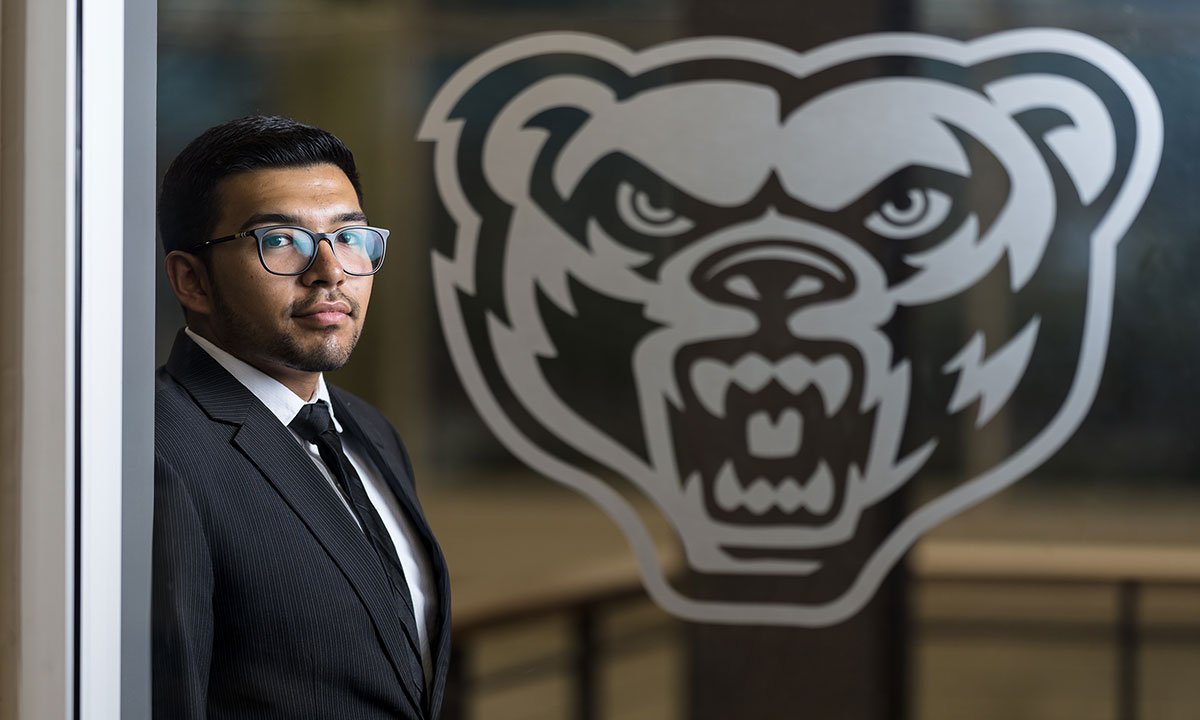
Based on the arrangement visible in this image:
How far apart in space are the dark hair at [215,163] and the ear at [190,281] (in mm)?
14

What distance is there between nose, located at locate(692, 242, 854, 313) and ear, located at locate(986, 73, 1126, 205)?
29 cm

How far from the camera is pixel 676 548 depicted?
1368 mm

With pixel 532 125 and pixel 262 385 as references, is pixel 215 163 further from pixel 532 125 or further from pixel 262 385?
pixel 532 125

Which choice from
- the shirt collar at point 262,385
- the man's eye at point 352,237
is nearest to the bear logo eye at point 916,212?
the man's eye at point 352,237

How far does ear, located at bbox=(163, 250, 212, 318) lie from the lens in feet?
3.88

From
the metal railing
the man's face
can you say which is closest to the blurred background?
the metal railing

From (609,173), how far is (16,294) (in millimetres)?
700

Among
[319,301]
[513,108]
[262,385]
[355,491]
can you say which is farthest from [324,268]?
[513,108]

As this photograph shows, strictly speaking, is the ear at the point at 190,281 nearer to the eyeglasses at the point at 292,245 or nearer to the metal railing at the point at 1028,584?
the eyeglasses at the point at 292,245

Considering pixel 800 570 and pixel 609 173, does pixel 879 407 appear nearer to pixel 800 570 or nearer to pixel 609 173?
pixel 800 570

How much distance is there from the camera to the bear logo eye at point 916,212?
1.35m

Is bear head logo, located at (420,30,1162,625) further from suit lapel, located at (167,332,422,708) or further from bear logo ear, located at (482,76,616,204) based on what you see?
suit lapel, located at (167,332,422,708)

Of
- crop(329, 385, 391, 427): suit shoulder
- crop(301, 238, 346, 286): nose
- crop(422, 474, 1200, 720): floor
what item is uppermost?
crop(301, 238, 346, 286): nose

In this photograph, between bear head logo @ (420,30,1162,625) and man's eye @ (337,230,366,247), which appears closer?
man's eye @ (337,230,366,247)
